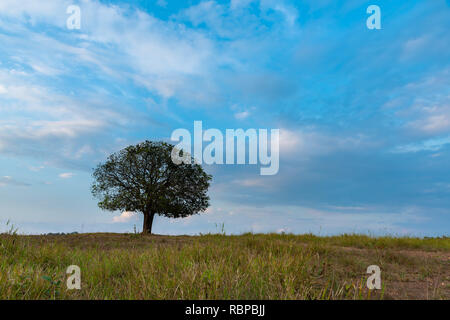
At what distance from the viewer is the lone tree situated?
30.1 metres

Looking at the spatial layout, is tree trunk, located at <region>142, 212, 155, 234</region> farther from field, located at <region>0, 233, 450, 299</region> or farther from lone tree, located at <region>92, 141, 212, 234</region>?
field, located at <region>0, 233, 450, 299</region>

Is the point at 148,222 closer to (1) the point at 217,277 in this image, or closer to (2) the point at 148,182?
(2) the point at 148,182

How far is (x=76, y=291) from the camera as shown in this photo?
655cm

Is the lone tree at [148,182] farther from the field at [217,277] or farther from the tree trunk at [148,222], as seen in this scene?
the field at [217,277]

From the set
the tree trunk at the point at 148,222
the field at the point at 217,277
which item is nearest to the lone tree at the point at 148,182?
the tree trunk at the point at 148,222

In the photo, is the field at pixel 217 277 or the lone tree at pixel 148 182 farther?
the lone tree at pixel 148 182

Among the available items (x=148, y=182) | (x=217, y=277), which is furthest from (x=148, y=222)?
(x=217, y=277)

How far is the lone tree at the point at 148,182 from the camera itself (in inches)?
1186

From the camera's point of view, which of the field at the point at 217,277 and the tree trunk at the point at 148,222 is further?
the tree trunk at the point at 148,222

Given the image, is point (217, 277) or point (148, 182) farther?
point (148, 182)

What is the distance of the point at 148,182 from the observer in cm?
3033

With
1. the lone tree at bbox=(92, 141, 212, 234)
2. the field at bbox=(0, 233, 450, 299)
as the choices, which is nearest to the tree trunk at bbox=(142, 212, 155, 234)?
the lone tree at bbox=(92, 141, 212, 234)

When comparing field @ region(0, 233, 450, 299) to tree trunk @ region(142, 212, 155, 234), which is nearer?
field @ region(0, 233, 450, 299)
